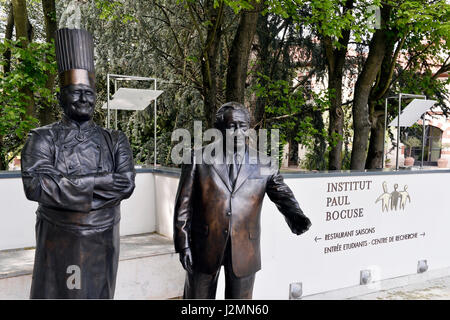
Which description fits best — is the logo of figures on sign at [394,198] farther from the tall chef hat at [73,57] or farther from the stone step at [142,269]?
the tall chef hat at [73,57]

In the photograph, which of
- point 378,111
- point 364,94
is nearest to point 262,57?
point 364,94

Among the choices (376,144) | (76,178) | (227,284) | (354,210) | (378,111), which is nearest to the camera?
(76,178)

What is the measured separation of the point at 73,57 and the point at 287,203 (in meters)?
1.88

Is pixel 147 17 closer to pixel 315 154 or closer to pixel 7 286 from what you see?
pixel 315 154

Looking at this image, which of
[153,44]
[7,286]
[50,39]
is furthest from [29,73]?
[7,286]

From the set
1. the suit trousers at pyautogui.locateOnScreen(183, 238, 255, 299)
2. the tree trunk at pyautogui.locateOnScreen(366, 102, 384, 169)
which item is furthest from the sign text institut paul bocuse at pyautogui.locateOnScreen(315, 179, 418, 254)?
the tree trunk at pyautogui.locateOnScreen(366, 102, 384, 169)

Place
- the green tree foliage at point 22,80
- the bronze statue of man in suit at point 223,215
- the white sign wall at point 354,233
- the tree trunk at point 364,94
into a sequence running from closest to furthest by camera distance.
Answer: the bronze statue of man in suit at point 223,215
the white sign wall at point 354,233
the green tree foliage at point 22,80
the tree trunk at point 364,94

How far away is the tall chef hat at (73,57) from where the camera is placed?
2748 mm

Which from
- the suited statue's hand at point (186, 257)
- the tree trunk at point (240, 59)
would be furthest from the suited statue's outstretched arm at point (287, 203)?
the tree trunk at point (240, 59)

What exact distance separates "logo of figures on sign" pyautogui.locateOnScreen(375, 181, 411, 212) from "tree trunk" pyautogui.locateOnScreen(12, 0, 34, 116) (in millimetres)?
6984

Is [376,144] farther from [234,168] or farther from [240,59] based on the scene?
[234,168]

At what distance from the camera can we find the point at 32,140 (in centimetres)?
272

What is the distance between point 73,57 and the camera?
2.77 m

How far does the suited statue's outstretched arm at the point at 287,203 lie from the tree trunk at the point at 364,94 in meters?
6.97
